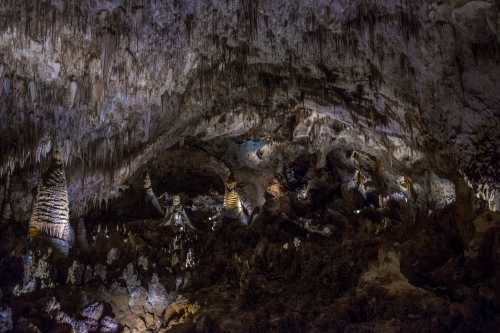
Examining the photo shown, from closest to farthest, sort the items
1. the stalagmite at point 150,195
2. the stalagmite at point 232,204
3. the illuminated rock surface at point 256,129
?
the illuminated rock surface at point 256,129, the stalagmite at point 232,204, the stalagmite at point 150,195

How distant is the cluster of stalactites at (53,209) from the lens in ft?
65.9

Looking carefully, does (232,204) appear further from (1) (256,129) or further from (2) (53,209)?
(2) (53,209)

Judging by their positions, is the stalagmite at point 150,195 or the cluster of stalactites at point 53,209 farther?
the stalagmite at point 150,195

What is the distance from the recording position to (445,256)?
51.3ft

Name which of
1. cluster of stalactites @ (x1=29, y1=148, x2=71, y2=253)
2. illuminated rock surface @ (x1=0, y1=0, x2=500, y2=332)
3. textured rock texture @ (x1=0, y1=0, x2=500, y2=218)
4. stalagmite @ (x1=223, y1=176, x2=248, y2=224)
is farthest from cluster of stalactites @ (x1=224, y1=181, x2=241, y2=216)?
cluster of stalactites @ (x1=29, y1=148, x2=71, y2=253)

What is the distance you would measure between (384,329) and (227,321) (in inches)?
162

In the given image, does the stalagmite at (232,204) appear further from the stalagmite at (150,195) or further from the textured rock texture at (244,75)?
the textured rock texture at (244,75)

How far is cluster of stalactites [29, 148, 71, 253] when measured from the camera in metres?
20.1

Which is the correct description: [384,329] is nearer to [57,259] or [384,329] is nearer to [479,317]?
[479,317]

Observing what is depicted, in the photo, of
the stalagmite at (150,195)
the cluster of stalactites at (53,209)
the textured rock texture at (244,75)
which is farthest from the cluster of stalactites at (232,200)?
the cluster of stalactites at (53,209)

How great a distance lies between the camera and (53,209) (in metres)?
20.5

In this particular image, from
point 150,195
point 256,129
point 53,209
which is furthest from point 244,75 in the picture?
point 150,195

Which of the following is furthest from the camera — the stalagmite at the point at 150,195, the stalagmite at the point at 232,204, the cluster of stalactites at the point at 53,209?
the stalagmite at the point at 150,195

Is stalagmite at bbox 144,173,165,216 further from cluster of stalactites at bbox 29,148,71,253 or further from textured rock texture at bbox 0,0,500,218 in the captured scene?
cluster of stalactites at bbox 29,148,71,253
